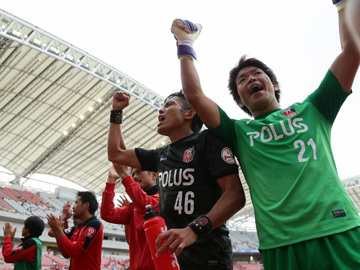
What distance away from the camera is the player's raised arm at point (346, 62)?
1450mm

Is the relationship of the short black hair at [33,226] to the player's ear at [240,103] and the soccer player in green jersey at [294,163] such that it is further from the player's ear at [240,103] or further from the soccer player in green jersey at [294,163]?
the soccer player in green jersey at [294,163]

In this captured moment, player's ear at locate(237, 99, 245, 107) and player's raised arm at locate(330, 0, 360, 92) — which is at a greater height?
player's ear at locate(237, 99, 245, 107)

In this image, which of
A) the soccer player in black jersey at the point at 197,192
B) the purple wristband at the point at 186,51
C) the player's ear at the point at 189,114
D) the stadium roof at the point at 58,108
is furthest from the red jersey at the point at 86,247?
the stadium roof at the point at 58,108

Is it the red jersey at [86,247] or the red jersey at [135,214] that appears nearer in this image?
the red jersey at [135,214]

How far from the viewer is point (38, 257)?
468 centimetres

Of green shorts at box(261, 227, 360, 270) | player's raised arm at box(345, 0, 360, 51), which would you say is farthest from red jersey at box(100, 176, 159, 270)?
player's raised arm at box(345, 0, 360, 51)

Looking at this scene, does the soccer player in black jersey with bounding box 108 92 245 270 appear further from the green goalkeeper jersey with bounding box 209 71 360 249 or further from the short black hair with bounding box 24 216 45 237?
the short black hair with bounding box 24 216 45 237

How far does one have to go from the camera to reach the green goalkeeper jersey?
4.40 feet

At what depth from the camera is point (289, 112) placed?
1.74 metres

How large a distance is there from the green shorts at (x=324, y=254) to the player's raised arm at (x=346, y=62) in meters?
0.71

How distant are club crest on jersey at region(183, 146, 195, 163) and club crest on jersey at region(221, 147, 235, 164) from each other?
218mm

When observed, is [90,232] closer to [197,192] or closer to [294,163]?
[197,192]

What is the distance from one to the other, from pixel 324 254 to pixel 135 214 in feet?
8.49

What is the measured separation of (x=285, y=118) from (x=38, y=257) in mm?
4491
